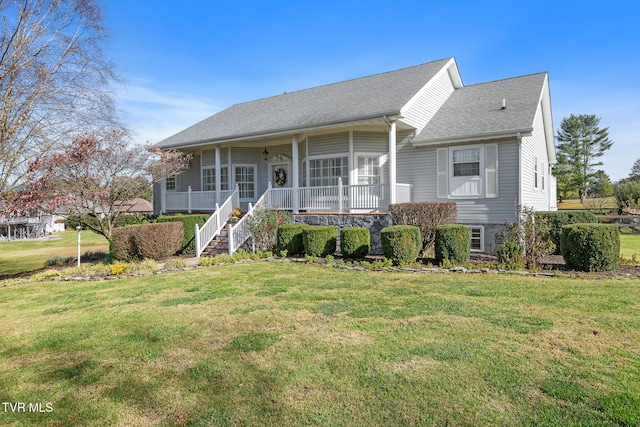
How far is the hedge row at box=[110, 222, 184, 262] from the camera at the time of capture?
10.9 m

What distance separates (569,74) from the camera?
16.4 metres

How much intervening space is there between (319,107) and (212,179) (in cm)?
634

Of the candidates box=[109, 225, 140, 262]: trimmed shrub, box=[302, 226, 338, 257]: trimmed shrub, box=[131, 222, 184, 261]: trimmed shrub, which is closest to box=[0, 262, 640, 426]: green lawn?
box=[302, 226, 338, 257]: trimmed shrub

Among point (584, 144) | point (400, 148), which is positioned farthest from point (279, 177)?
point (584, 144)

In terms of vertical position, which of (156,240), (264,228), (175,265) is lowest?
(175,265)

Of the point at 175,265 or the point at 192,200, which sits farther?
the point at 192,200

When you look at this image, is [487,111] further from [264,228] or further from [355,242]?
[264,228]

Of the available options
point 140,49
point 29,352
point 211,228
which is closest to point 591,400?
point 29,352

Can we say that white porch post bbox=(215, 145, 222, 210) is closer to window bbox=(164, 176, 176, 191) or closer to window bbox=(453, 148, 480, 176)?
window bbox=(164, 176, 176, 191)

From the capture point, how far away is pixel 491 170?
1145cm

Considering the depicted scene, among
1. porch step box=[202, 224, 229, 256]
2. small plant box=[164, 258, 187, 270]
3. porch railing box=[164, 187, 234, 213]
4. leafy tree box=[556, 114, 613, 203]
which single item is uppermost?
leafy tree box=[556, 114, 613, 203]

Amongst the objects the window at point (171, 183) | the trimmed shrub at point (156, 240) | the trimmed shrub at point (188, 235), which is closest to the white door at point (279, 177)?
the trimmed shrub at point (188, 235)

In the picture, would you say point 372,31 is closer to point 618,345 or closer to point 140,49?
point 140,49

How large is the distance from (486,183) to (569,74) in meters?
9.20
